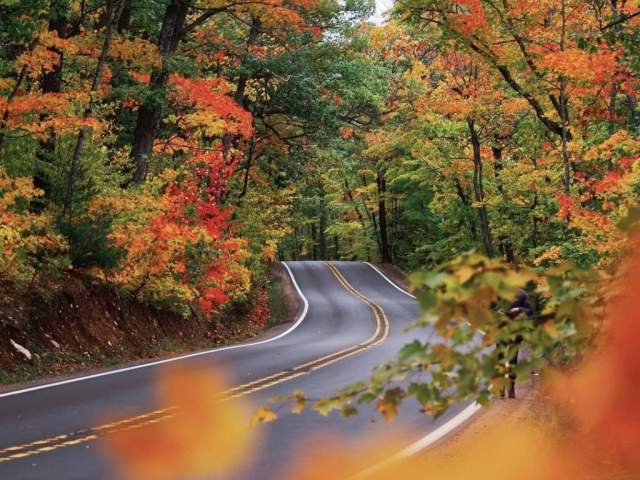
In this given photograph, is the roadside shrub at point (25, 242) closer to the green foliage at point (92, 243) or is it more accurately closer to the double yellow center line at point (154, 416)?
the green foliage at point (92, 243)

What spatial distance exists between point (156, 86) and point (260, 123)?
10.9 meters

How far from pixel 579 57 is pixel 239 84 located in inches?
563

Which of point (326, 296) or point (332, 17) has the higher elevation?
point (332, 17)

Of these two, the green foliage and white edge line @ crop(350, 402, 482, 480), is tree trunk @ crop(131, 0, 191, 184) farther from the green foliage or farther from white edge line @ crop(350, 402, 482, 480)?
white edge line @ crop(350, 402, 482, 480)

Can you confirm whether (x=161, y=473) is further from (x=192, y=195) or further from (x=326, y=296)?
(x=326, y=296)

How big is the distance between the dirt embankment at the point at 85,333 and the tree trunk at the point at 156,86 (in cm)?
416

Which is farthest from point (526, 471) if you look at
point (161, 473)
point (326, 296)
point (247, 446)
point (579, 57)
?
point (326, 296)

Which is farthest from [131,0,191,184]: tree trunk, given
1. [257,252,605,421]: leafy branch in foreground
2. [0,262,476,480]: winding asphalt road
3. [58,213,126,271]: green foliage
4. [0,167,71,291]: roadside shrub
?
[257,252,605,421]: leafy branch in foreground

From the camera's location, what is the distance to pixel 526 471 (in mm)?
4012

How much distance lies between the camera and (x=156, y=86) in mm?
19531

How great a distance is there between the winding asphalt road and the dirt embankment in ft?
4.19

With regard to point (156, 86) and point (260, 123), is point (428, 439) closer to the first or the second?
point (156, 86)

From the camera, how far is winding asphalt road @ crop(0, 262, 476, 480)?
→ 719 cm

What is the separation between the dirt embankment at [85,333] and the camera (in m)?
13.8
